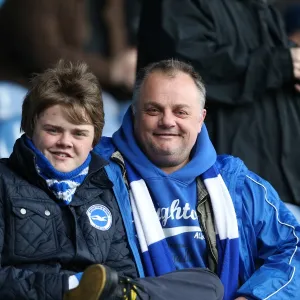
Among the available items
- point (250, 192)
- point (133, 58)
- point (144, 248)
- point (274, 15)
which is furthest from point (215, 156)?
point (133, 58)

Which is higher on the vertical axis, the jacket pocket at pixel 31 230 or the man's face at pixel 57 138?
the man's face at pixel 57 138

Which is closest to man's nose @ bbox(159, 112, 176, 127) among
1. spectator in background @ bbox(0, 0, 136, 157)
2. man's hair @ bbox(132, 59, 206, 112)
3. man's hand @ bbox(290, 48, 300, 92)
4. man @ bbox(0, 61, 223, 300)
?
man's hair @ bbox(132, 59, 206, 112)

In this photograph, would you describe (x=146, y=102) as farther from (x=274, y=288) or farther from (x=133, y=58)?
(x=133, y=58)

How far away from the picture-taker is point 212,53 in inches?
196

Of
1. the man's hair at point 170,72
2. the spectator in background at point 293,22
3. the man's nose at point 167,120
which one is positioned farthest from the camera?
the spectator in background at point 293,22

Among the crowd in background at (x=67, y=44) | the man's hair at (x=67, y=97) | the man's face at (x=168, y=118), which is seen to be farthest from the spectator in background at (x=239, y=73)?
the crowd in background at (x=67, y=44)

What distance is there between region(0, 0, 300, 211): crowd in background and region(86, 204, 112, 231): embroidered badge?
2725mm

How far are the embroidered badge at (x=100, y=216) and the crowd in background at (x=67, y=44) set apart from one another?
2.73 metres

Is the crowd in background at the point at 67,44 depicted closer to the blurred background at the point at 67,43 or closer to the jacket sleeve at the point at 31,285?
the blurred background at the point at 67,43

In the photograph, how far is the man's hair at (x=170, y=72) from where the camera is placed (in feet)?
15.1

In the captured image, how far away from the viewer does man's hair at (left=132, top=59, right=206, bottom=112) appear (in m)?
4.61

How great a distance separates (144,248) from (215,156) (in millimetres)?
550

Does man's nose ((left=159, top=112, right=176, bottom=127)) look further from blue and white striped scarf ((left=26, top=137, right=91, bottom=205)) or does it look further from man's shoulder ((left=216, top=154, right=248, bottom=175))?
blue and white striped scarf ((left=26, top=137, right=91, bottom=205))

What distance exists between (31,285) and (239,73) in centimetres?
167
